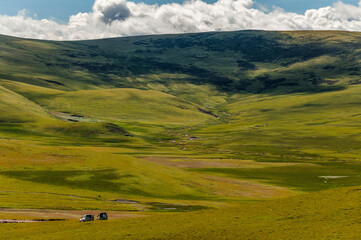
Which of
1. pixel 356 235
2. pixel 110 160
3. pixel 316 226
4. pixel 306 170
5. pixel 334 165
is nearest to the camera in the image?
pixel 356 235

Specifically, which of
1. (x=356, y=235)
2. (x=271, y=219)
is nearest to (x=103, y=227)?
(x=271, y=219)

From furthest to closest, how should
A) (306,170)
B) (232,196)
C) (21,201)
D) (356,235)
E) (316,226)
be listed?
(306,170) → (232,196) → (21,201) → (316,226) → (356,235)

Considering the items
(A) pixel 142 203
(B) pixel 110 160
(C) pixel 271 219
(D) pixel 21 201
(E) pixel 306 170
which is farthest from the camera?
(E) pixel 306 170

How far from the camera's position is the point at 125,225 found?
169ft

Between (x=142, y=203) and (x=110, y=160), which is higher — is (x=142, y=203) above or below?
below

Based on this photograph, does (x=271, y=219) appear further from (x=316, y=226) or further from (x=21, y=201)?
(x=21, y=201)

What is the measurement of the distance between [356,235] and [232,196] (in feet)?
179

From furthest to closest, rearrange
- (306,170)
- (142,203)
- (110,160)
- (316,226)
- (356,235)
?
(306,170) → (110,160) → (142,203) → (316,226) → (356,235)

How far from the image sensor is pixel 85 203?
74.0 m

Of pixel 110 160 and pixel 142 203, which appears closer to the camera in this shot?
pixel 142 203

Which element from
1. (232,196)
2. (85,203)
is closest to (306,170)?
(232,196)

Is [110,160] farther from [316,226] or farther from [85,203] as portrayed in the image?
[316,226]

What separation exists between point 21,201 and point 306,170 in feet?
337

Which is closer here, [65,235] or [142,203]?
[65,235]
